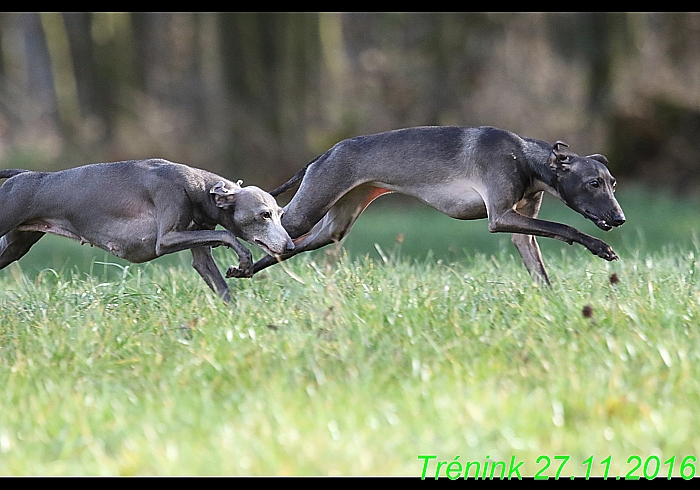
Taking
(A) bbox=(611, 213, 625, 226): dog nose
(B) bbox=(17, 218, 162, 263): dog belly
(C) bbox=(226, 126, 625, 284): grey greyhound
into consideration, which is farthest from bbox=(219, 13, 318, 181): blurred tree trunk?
(A) bbox=(611, 213, 625, 226): dog nose

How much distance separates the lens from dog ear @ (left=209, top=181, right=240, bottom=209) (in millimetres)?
6605

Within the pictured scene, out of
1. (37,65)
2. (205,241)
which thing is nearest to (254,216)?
(205,241)

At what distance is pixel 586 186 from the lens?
670cm

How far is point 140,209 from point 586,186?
2958mm

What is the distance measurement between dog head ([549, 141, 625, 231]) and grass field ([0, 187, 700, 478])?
1.44 feet

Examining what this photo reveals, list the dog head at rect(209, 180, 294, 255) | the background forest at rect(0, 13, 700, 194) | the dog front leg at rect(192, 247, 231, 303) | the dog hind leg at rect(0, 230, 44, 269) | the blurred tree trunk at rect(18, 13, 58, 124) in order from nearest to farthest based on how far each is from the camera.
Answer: the dog head at rect(209, 180, 294, 255) → the dog front leg at rect(192, 247, 231, 303) → the dog hind leg at rect(0, 230, 44, 269) → the background forest at rect(0, 13, 700, 194) → the blurred tree trunk at rect(18, 13, 58, 124)

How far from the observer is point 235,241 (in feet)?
21.4

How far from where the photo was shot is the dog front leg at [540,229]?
21.6 ft

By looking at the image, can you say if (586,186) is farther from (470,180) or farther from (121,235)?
(121,235)

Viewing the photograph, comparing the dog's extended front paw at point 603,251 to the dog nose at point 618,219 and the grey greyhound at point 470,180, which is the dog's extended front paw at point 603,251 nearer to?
the grey greyhound at point 470,180

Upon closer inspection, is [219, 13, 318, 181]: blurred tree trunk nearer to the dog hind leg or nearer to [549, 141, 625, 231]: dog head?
the dog hind leg

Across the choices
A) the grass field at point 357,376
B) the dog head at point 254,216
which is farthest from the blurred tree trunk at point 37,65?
the grass field at point 357,376
